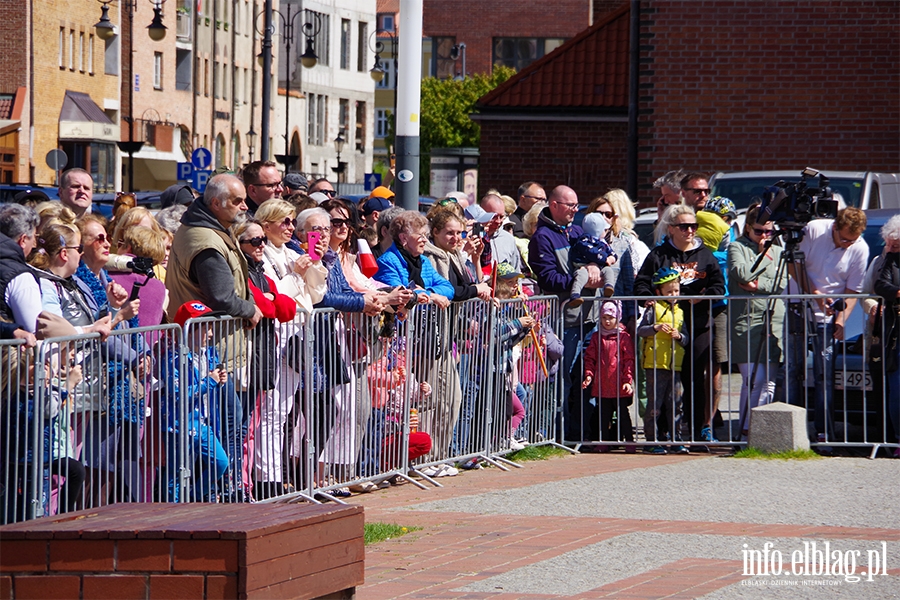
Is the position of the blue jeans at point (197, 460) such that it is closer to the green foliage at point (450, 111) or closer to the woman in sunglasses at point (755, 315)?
the woman in sunglasses at point (755, 315)

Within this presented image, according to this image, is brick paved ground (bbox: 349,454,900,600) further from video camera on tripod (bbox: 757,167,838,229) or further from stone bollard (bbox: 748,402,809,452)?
video camera on tripod (bbox: 757,167,838,229)

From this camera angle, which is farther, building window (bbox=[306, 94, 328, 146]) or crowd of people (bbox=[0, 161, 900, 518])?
building window (bbox=[306, 94, 328, 146])

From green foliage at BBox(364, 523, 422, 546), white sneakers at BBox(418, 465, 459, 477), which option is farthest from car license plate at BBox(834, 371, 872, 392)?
green foliage at BBox(364, 523, 422, 546)

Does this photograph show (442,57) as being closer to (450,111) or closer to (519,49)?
(519,49)

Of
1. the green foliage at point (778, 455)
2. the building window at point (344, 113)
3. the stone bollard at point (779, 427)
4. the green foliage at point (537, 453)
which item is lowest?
the green foliage at point (537, 453)

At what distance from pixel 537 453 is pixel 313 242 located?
10.1 feet

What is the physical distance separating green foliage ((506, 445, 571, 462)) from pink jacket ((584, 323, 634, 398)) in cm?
54

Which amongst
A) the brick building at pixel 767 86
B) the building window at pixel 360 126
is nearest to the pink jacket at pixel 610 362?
the brick building at pixel 767 86

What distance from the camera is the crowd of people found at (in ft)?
26.0

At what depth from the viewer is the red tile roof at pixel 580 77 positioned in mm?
29344

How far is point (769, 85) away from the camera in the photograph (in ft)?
80.5

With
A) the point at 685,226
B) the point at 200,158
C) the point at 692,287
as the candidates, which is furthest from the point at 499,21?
the point at 685,226

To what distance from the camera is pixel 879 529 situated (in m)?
8.65

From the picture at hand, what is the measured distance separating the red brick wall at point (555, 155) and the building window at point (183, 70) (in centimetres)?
4646
